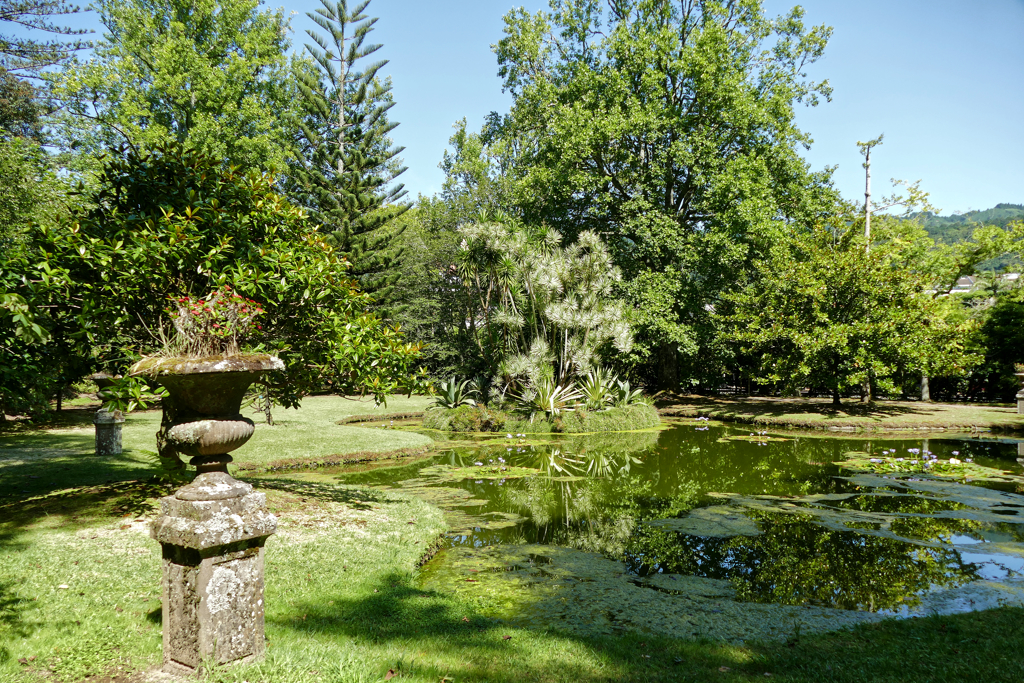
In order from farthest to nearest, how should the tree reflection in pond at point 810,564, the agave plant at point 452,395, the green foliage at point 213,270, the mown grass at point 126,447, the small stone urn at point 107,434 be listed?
the agave plant at point 452,395, the small stone urn at point 107,434, the mown grass at point 126,447, the green foliage at point 213,270, the tree reflection in pond at point 810,564

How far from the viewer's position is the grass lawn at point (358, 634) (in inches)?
131

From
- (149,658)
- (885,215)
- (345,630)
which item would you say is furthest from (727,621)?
(885,215)

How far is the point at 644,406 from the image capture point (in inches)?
729

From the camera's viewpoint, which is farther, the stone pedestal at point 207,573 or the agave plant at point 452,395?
the agave plant at point 452,395

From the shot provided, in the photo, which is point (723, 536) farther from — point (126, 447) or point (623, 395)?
point (623, 395)

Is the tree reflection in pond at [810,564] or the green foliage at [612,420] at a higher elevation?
the green foliage at [612,420]

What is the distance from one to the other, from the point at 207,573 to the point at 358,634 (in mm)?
1119

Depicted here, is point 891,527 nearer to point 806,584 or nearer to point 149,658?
point 806,584

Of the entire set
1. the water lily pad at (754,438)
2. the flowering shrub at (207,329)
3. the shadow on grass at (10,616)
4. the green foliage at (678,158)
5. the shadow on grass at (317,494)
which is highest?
the green foliage at (678,158)

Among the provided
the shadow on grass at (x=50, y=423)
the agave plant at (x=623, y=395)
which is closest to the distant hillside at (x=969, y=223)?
the agave plant at (x=623, y=395)

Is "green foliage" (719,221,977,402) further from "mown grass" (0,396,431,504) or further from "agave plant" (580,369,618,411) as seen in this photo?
"mown grass" (0,396,431,504)

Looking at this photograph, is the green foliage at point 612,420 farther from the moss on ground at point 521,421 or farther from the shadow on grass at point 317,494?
the shadow on grass at point 317,494

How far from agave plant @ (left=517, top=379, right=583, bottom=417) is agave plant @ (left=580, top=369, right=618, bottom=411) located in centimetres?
50

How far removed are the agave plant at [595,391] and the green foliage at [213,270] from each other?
11.2 metres
